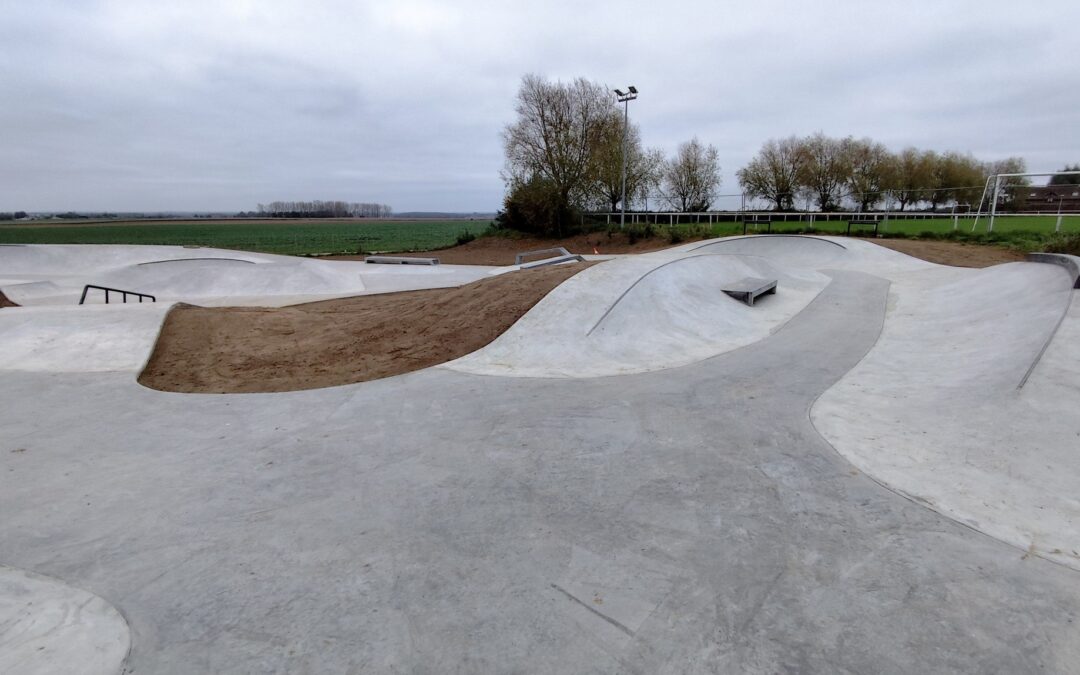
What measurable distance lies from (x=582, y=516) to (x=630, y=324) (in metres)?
5.79

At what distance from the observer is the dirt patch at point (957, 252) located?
55.2 feet

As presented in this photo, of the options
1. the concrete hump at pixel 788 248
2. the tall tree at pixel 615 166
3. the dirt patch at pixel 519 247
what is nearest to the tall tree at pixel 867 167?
the tall tree at pixel 615 166

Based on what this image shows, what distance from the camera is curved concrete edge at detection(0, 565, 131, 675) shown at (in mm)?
2447

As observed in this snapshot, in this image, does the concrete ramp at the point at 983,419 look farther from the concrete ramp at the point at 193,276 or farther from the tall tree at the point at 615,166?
the tall tree at the point at 615,166

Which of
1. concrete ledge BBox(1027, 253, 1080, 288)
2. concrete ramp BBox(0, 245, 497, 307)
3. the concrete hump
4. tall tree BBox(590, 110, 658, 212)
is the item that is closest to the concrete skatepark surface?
concrete ledge BBox(1027, 253, 1080, 288)

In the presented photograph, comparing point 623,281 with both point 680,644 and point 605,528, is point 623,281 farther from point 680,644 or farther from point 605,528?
point 680,644

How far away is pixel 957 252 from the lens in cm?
Answer: 1842

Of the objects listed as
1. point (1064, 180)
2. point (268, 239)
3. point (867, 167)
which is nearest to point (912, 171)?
point (867, 167)

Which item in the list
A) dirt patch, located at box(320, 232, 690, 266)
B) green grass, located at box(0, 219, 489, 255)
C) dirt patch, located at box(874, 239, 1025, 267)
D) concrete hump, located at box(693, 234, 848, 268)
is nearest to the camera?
dirt patch, located at box(874, 239, 1025, 267)

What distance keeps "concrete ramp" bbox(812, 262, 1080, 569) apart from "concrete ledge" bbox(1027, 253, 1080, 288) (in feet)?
0.74

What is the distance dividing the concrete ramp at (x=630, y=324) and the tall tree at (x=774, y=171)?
35022 millimetres

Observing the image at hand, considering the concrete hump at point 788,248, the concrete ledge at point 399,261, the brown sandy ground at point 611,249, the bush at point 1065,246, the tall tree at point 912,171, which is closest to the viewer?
the bush at point 1065,246

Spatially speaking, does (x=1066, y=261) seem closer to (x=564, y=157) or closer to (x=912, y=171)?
(x=564, y=157)

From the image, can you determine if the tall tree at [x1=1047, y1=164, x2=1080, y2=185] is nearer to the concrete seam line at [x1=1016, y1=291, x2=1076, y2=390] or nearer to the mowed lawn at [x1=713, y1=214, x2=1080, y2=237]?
the mowed lawn at [x1=713, y1=214, x2=1080, y2=237]
